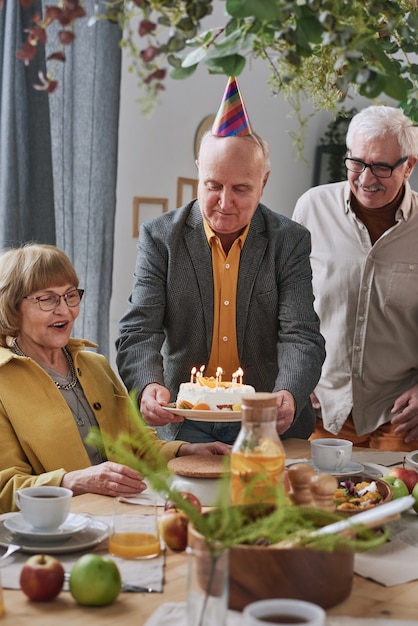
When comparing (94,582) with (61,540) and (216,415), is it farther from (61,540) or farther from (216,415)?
(216,415)

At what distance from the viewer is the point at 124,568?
1.55 metres

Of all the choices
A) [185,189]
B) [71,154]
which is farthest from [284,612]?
[185,189]

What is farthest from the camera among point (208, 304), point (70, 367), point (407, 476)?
point (208, 304)

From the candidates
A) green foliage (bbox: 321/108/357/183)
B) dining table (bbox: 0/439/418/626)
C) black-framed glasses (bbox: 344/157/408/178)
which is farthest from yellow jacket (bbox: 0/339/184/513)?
green foliage (bbox: 321/108/357/183)

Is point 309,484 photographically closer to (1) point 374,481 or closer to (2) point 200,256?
(1) point 374,481

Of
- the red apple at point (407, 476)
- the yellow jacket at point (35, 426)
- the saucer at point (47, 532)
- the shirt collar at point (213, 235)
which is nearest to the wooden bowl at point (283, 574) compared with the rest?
the saucer at point (47, 532)

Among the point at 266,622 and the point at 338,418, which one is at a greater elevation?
the point at 266,622

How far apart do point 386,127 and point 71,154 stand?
1.59 m

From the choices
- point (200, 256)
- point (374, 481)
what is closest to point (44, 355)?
point (200, 256)

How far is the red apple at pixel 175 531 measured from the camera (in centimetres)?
166

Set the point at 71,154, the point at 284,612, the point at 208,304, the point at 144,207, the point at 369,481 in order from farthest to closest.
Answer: the point at 144,207 < the point at 71,154 < the point at 208,304 < the point at 369,481 < the point at 284,612

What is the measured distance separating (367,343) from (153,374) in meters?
0.95

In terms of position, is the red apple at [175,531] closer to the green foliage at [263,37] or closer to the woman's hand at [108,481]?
the woman's hand at [108,481]

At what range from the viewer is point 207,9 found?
1.38 m
